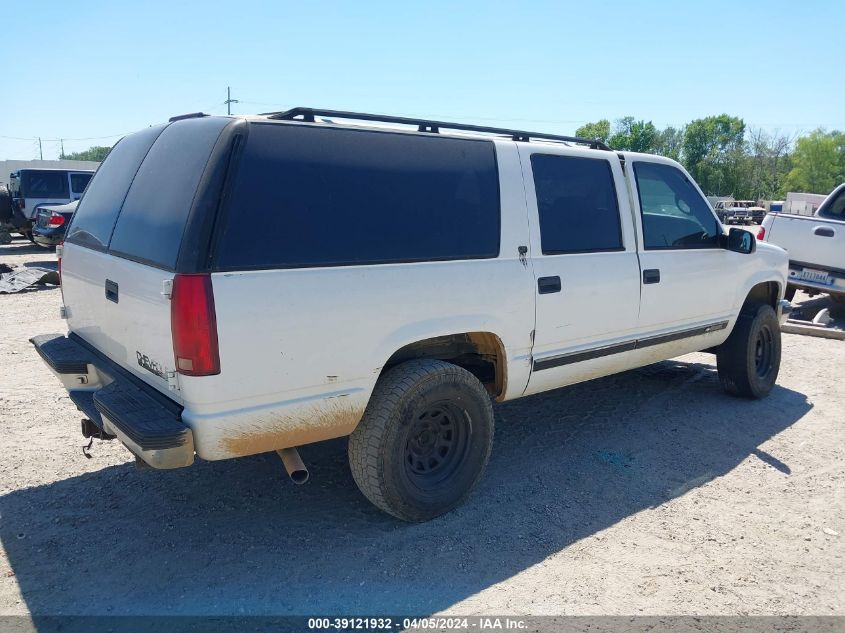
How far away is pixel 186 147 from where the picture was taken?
3.27 meters

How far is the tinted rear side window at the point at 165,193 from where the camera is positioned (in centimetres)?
302

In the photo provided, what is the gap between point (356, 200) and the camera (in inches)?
130

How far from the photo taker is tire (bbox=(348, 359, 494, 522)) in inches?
135

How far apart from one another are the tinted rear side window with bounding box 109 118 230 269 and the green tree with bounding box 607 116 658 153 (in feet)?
305

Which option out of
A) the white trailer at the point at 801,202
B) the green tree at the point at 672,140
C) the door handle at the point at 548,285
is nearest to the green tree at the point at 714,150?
the green tree at the point at 672,140

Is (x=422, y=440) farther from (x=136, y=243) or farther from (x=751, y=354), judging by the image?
(x=751, y=354)

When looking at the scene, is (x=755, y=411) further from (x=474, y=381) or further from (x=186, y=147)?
(x=186, y=147)

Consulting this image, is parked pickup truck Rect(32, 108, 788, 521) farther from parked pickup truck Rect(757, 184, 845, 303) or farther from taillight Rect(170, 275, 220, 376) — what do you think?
parked pickup truck Rect(757, 184, 845, 303)

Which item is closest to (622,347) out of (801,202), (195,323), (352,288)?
(352,288)

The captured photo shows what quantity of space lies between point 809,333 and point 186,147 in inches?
330

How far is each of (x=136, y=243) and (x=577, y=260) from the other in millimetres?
2580

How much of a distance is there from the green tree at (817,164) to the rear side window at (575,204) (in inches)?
3741

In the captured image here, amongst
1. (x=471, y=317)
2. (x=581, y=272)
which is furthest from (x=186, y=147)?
(x=581, y=272)

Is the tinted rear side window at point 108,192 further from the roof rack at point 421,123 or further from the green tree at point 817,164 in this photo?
the green tree at point 817,164
